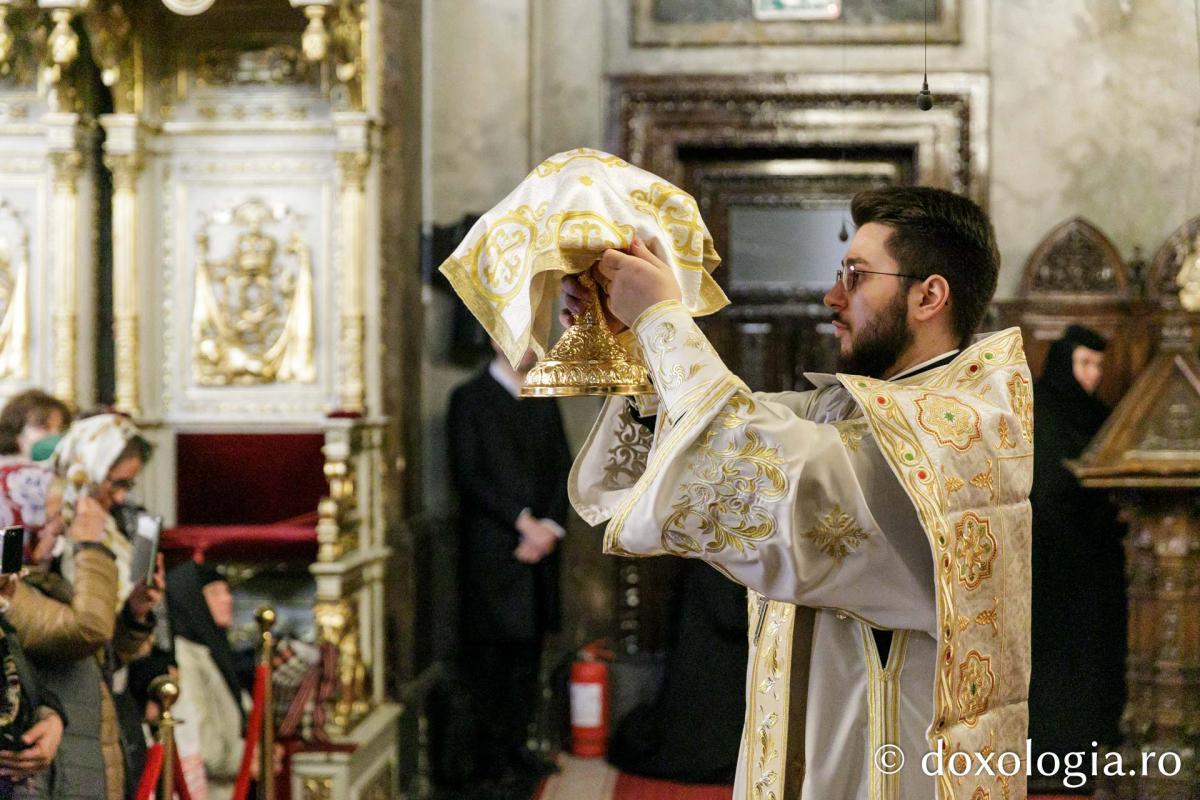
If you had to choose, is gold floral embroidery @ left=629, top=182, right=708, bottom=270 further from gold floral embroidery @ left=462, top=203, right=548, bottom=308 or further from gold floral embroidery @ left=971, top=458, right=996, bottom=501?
gold floral embroidery @ left=971, top=458, right=996, bottom=501

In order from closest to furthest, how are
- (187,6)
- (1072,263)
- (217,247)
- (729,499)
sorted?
(729,499) < (187,6) < (217,247) < (1072,263)

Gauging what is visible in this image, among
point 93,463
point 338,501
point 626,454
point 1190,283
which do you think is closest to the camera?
point 626,454

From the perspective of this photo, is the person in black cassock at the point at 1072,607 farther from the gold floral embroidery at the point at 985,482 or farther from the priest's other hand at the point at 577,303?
the priest's other hand at the point at 577,303

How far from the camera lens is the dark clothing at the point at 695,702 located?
558cm

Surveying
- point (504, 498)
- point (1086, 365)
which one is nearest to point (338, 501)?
point (504, 498)

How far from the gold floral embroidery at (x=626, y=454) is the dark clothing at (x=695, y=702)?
3.35 m

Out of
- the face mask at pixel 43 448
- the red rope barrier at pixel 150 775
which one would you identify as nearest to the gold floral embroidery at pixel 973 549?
the red rope barrier at pixel 150 775

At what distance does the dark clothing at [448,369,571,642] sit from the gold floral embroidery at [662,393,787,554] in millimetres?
4069

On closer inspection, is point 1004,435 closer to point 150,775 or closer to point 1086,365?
point 150,775

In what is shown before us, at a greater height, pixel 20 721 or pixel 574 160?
pixel 574 160

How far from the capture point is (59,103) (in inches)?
219

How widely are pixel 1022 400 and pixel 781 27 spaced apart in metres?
4.60

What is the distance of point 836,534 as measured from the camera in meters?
1.75

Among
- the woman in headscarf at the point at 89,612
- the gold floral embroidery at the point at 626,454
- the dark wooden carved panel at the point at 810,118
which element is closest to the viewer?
the gold floral embroidery at the point at 626,454
